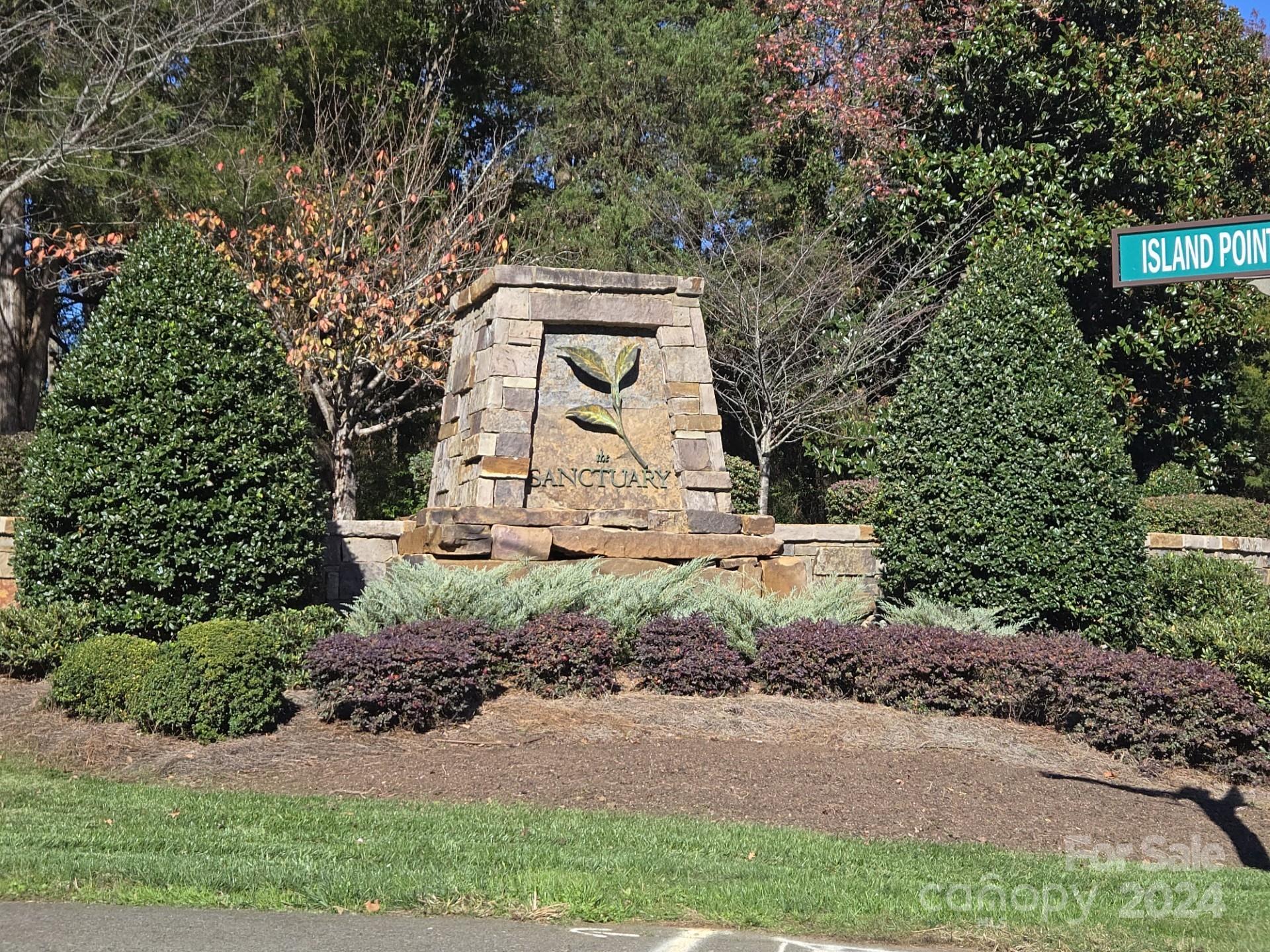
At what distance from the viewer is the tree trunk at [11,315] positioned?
17641mm

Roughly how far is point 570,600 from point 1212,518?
30.4ft

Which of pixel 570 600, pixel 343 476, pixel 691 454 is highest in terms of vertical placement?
pixel 343 476

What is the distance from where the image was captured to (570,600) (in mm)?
9664

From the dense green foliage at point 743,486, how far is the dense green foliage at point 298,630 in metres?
6.89

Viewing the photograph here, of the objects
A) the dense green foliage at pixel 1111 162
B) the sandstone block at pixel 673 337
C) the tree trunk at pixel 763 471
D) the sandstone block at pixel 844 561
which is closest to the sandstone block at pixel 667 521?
the sandstone block at pixel 673 337

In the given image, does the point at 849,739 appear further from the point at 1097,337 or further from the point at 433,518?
the point at 1097,337

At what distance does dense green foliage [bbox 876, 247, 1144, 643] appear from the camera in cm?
1076

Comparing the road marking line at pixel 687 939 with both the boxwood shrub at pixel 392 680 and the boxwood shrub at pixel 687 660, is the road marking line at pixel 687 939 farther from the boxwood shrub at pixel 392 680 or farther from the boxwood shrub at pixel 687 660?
the boxwood shrub at pixel 687 660

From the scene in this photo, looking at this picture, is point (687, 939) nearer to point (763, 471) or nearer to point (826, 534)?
point (826, 534)

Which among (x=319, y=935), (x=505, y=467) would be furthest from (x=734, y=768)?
(x=505, y=467)

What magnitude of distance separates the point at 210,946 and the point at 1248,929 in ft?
13.3

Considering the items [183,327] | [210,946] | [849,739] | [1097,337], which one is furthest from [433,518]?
[1097,337]

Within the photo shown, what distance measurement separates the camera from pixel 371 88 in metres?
18.2

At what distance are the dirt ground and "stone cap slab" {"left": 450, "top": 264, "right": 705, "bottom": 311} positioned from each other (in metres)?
4.28
